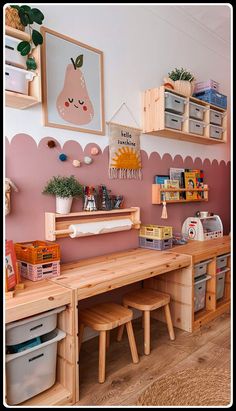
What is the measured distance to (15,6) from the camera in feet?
5.41

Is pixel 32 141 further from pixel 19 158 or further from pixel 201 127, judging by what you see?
pixel 201 127

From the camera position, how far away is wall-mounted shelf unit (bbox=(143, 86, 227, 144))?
252 centimetres

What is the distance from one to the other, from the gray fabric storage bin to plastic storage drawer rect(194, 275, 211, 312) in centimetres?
19

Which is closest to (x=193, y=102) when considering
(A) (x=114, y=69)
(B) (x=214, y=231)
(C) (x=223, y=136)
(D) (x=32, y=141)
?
(C) (x=223, y=136)

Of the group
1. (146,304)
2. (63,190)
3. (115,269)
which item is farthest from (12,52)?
(146,304)

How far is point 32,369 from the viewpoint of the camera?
1486 millimetres

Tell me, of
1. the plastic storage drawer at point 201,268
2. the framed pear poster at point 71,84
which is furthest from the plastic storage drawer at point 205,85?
the plastic storage drawer at point 201,268

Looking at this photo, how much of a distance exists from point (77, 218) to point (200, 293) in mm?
1251

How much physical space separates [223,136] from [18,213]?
2322 millimetres

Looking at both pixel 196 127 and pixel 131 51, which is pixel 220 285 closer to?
pixel 196 127

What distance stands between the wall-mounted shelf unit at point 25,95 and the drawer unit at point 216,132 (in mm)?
1921

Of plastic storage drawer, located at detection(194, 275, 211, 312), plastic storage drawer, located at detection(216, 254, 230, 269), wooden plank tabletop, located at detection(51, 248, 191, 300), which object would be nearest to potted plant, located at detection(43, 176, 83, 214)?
wooden plank tabletop, located at detection(51, 248, 191, 300)

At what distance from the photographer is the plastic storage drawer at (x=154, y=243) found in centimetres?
245

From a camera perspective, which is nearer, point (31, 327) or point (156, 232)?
point (31, 327)
